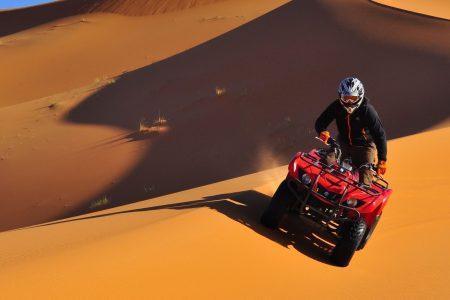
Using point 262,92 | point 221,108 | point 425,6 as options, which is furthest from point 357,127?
point 425,6

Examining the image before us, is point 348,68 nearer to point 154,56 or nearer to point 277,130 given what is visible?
point 277,130

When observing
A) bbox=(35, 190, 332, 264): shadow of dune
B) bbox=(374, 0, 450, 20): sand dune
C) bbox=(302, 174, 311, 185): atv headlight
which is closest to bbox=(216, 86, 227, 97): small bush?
bbox=(374, 0, 450, 20): sand dune

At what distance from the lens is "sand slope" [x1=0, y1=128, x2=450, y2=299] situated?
395 centimetres

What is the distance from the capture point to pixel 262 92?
15.5 metres

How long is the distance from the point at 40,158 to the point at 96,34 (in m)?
25.8

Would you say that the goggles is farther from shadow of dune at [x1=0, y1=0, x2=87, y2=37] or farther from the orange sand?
shadow of dune at [x1=0, y1=0, x2=87, y2=37]

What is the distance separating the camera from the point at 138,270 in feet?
13.5

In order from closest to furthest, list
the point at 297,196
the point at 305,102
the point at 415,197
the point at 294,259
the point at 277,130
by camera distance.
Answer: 1. the point at 294,259
2. the point at 297,196
3. the point at 415,197
4. the point at 277,130
5. the point at 305,102

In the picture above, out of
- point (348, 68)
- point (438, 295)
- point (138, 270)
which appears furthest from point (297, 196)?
point (348, 68)

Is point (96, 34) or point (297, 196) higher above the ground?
point (96, 34)

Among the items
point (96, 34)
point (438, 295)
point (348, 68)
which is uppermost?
point (96, 34)

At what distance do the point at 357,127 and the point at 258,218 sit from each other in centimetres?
149

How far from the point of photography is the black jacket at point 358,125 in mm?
6047

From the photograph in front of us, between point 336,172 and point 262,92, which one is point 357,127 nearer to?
point 336,172
